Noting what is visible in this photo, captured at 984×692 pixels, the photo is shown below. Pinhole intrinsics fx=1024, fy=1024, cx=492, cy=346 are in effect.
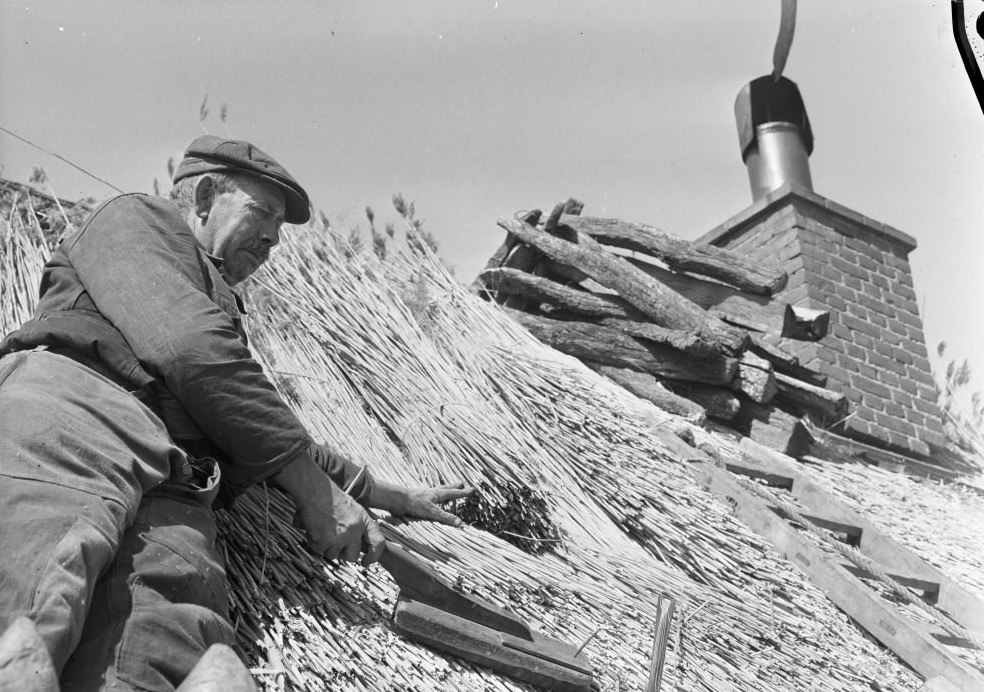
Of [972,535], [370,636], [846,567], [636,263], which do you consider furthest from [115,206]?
[636,263]

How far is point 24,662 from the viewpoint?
1225 mm

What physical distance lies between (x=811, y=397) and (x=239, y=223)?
153 inches

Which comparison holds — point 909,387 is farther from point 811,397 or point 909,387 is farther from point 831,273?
point 811,397

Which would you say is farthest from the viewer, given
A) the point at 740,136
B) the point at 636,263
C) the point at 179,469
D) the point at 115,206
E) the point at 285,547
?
the point at 740,136

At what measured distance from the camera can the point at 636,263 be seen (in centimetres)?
609

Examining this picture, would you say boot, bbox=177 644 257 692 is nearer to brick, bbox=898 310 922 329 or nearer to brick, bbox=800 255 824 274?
brick, bbox=800 255 824 274

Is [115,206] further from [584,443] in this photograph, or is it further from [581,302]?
[581,302]

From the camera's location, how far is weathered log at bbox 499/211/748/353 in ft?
16.6

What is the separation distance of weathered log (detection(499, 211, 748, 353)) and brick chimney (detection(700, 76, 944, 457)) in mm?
1203

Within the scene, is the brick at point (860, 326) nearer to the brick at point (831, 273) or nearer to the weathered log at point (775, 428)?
the brick at point (831, 273)

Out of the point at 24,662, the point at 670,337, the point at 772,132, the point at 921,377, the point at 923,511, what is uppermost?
the point at 772,132

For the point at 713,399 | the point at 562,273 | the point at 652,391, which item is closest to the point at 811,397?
the point at 713,399

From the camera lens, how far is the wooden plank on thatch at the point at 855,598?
278cm

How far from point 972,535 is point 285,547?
10.7ft
